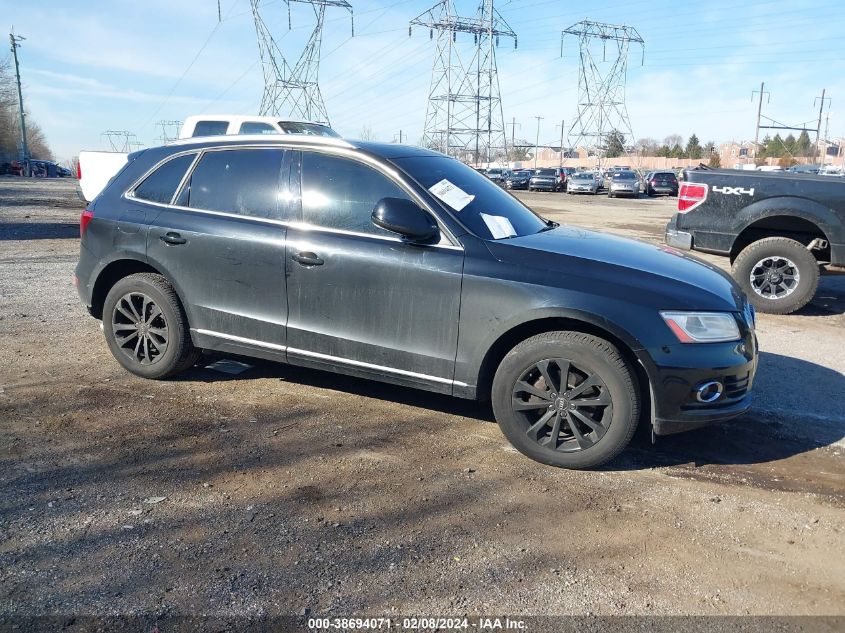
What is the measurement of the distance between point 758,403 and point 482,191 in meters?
2.52

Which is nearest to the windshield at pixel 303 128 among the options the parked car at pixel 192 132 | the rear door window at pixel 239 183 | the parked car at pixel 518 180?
the parked car at pixel 192 132

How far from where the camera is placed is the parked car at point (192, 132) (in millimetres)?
13398

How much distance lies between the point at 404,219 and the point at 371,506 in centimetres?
162

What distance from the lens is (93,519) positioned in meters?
3.16

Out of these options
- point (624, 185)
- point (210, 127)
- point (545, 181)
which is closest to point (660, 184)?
point (624, 185)

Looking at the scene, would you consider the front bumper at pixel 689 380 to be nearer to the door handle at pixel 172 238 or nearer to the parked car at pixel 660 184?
the door handle at pixel 172 238

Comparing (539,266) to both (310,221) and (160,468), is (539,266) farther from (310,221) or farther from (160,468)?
(160,468)

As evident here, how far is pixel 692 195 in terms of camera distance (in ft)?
26.1

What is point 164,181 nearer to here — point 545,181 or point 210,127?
point 210,127

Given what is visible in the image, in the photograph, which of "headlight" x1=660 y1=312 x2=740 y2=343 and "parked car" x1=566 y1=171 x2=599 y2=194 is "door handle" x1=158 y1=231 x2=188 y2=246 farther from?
"parked car" x1=566 y1=171 x2=599 y2=194

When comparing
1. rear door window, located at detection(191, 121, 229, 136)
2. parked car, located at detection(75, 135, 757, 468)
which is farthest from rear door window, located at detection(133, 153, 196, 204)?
rear door window, located at detection(191, 121, 229, 136)

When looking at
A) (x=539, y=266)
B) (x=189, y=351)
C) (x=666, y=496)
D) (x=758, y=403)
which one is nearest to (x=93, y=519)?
(x=189, y=351)

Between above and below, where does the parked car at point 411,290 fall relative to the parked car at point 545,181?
below

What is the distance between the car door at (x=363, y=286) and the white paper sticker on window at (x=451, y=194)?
20 centimetres
